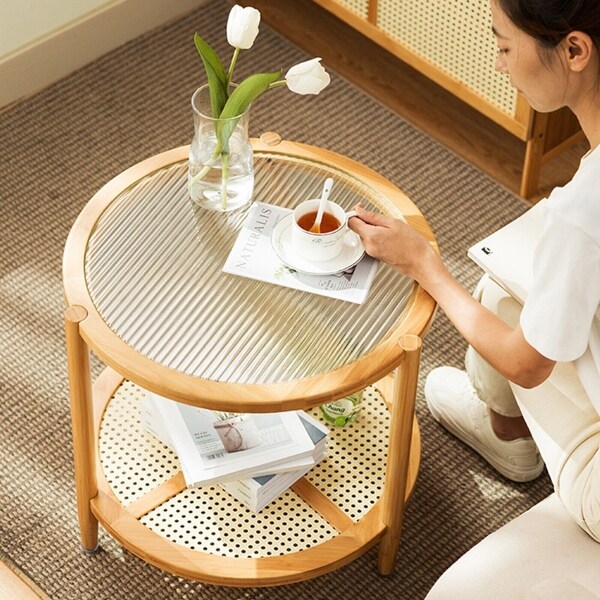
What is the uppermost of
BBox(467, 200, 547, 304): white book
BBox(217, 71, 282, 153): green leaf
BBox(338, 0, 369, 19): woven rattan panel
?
BBox(217, 71, 282, 153): green leaf

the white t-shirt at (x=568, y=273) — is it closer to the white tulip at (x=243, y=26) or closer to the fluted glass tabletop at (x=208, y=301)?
the fluted glass tabletop at (x=208, y=301)

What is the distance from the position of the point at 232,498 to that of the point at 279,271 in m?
0.41

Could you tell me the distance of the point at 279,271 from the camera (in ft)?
5.60

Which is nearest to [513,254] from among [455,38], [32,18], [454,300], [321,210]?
[454,300]

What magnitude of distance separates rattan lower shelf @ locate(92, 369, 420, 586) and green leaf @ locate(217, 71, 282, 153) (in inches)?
21.9

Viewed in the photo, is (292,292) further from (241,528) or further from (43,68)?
(43,68)

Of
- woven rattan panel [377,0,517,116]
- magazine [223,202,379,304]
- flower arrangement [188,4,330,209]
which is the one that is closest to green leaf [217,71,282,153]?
flower arrangement [188,4,330,209]

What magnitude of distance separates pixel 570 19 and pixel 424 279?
1.47 ft

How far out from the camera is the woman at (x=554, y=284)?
1.37 meters

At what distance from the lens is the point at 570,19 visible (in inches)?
53.9

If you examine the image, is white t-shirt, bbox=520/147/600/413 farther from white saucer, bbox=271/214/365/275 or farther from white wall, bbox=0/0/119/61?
white wall, bbox=0/0/119/61

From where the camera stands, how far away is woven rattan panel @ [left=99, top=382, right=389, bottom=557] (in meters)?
1.80

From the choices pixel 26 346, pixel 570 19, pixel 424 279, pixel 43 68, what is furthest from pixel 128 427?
pixel 43 68

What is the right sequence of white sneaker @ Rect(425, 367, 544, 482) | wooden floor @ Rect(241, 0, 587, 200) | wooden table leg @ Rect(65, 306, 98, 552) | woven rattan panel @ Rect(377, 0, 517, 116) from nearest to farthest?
1. wooden table leg @ Rect(65, 306, 98, 552)
2. white sneaker @ Rect(425, 367, 544, 482)
3. woven rattan panel @ Rect(377, 0, 517, 116)
4. wooden floor @ Rect(241, 0, 587, 200)
